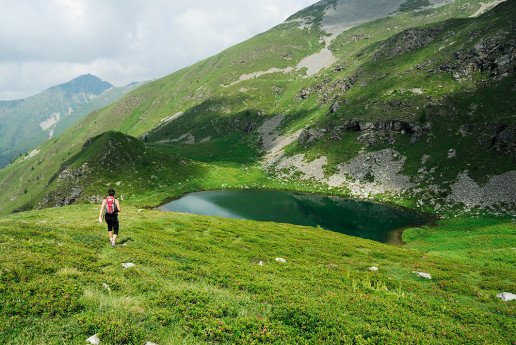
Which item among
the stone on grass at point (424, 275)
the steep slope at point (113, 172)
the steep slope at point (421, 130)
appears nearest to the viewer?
the stone on grass at point (424, 275)

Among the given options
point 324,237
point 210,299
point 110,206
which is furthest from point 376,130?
point 210,299

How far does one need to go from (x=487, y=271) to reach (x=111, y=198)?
33.0m

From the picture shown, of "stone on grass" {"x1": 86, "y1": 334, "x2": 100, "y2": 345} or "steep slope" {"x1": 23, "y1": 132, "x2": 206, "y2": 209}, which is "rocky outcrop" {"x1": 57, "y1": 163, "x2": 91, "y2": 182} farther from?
"stone on grass" {"x1": 86, "y1": 334, "x2": 100, "y2": 345}

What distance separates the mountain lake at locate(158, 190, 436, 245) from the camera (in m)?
54.5

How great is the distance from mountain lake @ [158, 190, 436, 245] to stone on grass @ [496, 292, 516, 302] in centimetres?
3321

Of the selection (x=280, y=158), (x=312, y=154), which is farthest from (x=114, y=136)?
(x=312, y=154)

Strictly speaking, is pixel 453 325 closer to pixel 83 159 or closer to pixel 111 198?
pixel 111 198

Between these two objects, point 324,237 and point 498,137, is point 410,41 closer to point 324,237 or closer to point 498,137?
point 498,137

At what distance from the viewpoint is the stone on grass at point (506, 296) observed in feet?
47.4

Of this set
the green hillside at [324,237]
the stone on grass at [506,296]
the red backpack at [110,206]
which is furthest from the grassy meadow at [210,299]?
the red backpack at [110,206]

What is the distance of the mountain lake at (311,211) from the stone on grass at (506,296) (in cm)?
3321

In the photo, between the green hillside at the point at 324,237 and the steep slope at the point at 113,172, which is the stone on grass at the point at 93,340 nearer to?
the green hillside at the point at 324,237

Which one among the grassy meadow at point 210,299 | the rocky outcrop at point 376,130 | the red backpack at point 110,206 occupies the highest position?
the rocky outcrop at point 376,130

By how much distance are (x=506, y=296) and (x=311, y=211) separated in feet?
172
